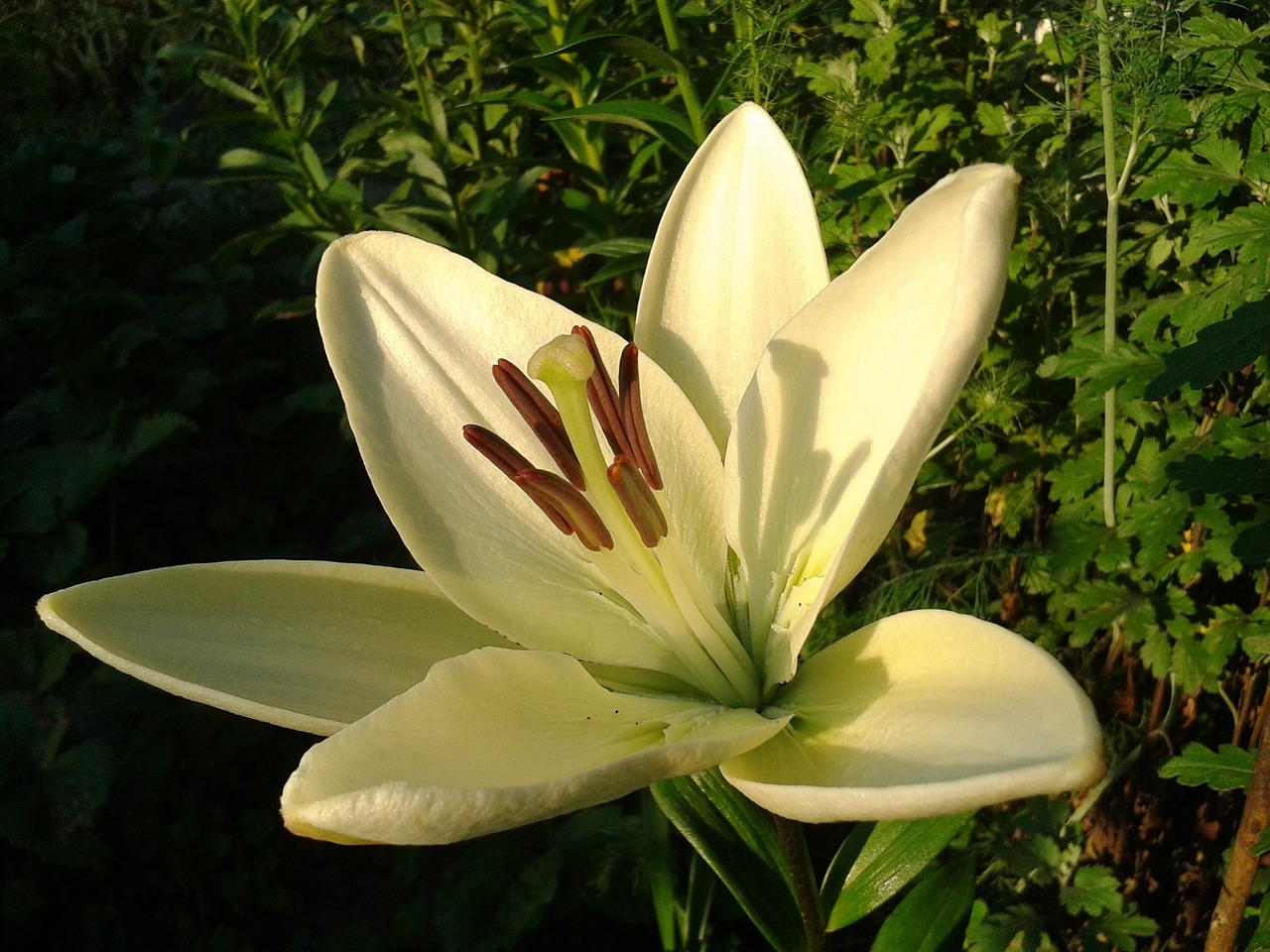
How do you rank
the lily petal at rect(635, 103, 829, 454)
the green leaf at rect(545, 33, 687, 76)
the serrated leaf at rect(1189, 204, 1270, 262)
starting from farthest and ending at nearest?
the green leaf at rect(545, 33, 687, 76) → the serrated leaf at rect(1189, 204, 1270, 262) → the lily petal at rect(635, 103, 829, 454)

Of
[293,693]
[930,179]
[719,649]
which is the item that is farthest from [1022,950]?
[930,179]

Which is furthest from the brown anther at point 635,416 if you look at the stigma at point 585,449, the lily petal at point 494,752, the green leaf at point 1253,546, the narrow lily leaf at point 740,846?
the green leaf at point 1253,546

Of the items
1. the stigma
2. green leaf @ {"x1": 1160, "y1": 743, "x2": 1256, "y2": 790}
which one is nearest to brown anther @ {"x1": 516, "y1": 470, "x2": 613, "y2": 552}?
the stigma

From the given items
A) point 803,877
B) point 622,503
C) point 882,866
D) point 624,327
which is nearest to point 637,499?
point 622,503

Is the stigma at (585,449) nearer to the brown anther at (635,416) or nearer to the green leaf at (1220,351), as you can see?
the brown anther at (635,416)

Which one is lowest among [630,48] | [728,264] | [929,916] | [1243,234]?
[929,916]

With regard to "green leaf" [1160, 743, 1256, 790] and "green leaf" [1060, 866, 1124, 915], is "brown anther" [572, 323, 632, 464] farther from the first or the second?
"green leaf" [1060, 866, 1124, 915]

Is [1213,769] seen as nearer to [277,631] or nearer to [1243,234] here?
[1243,234]
